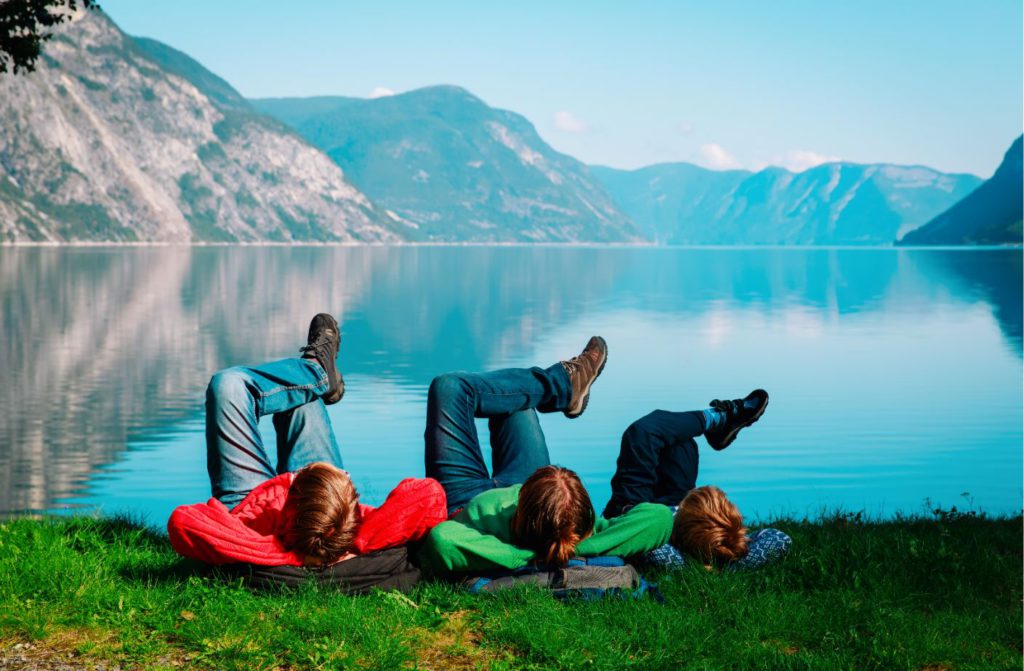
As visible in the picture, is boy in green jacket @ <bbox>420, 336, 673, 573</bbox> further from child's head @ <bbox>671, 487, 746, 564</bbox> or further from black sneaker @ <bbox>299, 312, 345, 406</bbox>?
black sneaker @ <bbox>299, 312, 345, 406</bbox>

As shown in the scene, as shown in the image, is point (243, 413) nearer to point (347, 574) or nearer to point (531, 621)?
point (347, 574)

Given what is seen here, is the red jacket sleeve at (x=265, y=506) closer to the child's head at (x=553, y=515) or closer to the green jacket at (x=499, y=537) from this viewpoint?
the green jacket at (x=499, y=537)

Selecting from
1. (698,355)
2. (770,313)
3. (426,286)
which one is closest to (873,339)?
(698,355)

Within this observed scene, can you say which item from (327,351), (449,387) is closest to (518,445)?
(449,387)

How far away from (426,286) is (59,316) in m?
38.5

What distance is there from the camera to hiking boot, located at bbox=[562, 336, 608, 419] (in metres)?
8.16

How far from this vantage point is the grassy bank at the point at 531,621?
5.84m

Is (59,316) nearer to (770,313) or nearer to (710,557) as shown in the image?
(770,313)

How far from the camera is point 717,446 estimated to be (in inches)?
330

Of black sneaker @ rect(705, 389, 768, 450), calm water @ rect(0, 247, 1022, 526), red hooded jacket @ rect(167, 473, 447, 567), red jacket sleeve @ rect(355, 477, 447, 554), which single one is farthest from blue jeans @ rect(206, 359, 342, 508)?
calm water @ rect(0, 247, 1022, 526)

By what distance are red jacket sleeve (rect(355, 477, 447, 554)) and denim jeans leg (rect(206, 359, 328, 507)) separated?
1.11 m

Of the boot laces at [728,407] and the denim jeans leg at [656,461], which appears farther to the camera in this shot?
the boot laces at [728,407]

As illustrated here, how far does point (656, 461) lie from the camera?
7.72 meters

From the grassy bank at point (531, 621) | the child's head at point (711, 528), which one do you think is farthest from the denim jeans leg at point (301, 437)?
the child's head at point (711, 528)
